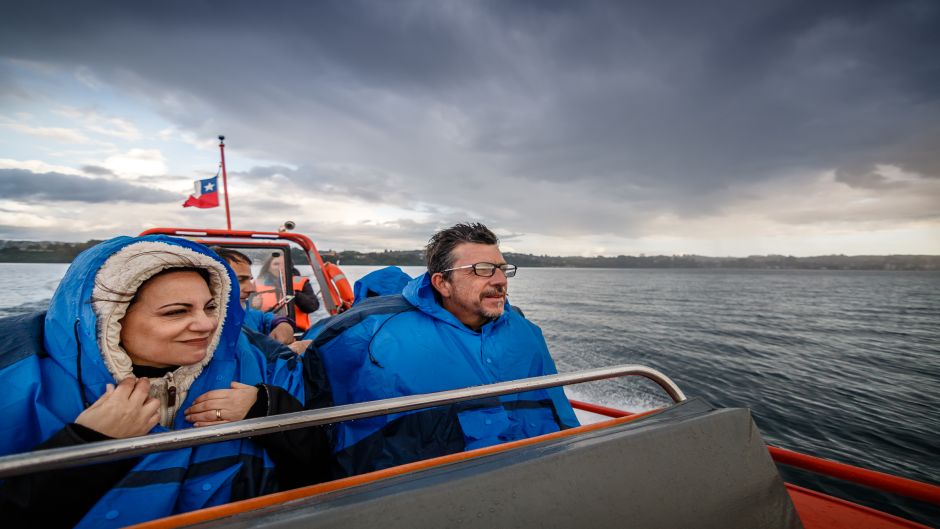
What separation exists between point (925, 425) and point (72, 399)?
1084 cm

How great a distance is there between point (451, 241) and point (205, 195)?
6069 millimetres

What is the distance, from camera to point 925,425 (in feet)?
20.6

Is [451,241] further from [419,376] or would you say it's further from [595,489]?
[595,489]

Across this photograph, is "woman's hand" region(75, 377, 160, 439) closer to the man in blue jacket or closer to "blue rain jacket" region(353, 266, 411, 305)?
the man in blue jacket

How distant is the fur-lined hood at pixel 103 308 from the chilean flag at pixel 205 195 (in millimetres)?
6008

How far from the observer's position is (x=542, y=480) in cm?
85

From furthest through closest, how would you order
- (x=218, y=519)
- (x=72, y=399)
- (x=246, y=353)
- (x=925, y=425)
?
(x=925, y=425) → (x=246, y=353) → (x=72, y=399) → (x=218, y=519)

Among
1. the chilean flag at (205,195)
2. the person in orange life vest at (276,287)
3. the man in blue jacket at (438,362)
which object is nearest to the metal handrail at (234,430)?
the man in blue jacket at (438,362)

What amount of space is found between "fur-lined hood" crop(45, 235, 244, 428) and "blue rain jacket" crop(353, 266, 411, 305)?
1.81 metres

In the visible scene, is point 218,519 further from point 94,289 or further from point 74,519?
point 94,289

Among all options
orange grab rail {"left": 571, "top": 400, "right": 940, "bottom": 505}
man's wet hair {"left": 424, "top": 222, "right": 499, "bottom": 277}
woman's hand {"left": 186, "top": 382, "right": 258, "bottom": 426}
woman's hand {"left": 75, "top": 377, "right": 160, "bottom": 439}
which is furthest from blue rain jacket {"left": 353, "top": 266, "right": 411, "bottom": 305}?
orange grab rail {"left": 571, "top": 400, "right": 940, "bottom": 505}

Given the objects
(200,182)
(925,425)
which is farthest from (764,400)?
(200,182)

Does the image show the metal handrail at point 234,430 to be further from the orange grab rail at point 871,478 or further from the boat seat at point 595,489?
the orange grab rail at point 871,478

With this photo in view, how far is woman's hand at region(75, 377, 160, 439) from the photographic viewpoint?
0.99m
